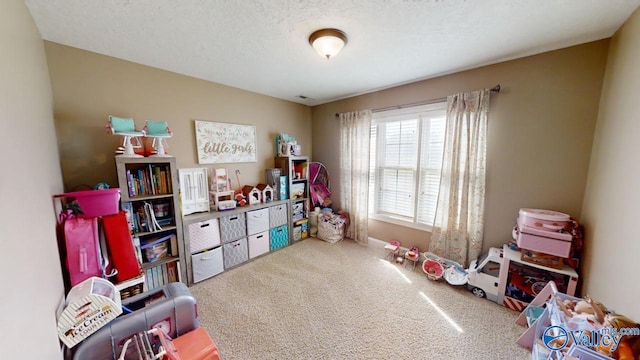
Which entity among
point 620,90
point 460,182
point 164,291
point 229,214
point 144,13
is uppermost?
point 144,13

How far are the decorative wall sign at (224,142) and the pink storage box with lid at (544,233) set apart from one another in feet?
10.4

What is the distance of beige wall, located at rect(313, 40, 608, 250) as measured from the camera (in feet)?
5.82

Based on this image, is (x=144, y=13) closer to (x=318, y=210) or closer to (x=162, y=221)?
(x=162, y=221)

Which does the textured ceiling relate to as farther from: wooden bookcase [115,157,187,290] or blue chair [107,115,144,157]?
wooden bookcase [115,157,187,290]

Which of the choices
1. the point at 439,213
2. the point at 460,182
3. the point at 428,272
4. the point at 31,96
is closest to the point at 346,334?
the point at 428,272

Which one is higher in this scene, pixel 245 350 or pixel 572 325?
pixel 572 325

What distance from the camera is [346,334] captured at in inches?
67.2

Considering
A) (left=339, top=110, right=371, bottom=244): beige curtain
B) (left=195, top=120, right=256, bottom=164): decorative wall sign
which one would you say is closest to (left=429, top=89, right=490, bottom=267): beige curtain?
(left=339, top=110, right=371, bottom=244): beige curtain

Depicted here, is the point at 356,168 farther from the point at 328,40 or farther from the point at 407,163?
the point at 328,40

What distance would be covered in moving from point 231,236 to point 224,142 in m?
1.24

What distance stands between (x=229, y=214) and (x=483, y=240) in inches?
116

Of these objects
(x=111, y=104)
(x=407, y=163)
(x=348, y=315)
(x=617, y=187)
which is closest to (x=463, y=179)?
(x=407, y=163)

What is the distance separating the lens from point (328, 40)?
160 centimetres

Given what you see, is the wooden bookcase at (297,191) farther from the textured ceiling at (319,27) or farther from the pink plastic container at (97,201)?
the pink plastic container at (97,201)
